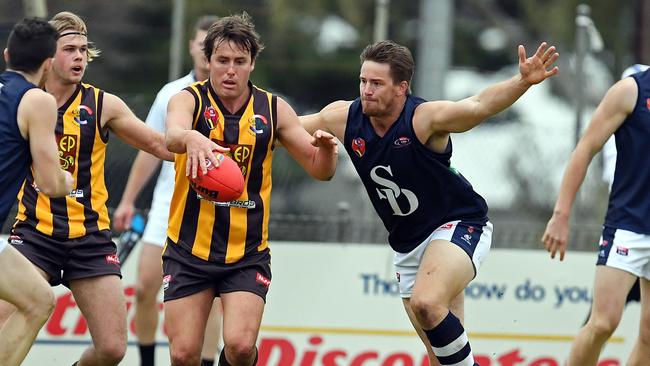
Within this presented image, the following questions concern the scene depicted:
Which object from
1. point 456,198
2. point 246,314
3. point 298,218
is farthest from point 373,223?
point 246,314

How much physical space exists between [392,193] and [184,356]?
1552 millimetres

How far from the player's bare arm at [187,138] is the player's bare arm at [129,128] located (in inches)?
17.7

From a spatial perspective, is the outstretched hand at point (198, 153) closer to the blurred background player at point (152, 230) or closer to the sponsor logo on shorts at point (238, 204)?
the sponsor logo on shorts at point (238, 204)

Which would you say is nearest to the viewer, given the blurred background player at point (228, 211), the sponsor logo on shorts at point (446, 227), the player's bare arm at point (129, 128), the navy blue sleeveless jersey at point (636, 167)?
the blurred background player at point (228, 211)

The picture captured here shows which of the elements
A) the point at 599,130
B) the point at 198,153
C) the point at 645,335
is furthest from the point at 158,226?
the point at 645,335

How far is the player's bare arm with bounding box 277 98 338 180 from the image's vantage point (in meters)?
7.03

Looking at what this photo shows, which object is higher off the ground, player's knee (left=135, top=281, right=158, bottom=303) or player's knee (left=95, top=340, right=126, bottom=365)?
player's knee (left=95, top=340, right=126, bottom=365)

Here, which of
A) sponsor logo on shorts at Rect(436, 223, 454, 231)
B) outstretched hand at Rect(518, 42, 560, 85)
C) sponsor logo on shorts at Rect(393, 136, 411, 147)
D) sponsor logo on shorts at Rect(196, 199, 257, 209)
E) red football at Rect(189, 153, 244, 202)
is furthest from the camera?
sponsor logo on shorts at Rect(436, 223, 454, 231)

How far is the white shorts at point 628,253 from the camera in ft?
25.5

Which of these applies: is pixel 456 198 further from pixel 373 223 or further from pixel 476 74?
pixel 476 74

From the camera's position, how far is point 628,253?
7.79 m

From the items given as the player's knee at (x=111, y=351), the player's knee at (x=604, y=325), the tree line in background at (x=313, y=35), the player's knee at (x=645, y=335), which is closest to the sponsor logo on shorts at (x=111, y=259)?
the player's knee at (x=111, y=351)

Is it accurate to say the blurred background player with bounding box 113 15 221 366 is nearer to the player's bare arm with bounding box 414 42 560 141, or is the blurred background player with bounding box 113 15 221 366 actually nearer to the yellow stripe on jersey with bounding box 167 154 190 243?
the yellow stripe on jersey with bounding box 167 154 190 243

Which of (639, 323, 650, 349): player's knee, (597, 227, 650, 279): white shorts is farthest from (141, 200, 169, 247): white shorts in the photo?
(639, 323, 650, 349): player's knee
